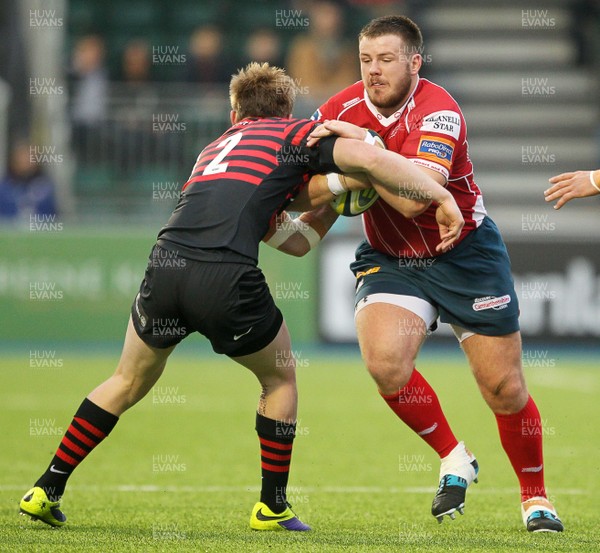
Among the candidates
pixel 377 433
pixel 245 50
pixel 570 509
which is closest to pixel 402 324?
pixel 570 509

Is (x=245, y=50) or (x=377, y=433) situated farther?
(x=245, y=50)

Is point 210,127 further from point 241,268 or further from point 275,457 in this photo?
point 241,268

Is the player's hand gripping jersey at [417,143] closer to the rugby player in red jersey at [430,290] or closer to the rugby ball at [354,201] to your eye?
the rugby player in red jersey at [430,290]

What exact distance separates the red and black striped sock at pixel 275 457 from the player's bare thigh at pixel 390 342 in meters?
0.49

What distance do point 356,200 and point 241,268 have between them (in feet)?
2.08

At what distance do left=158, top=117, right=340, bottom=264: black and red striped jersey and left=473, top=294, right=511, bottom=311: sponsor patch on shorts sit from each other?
99cm

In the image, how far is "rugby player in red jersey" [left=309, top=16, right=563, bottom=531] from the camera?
537 centimetres

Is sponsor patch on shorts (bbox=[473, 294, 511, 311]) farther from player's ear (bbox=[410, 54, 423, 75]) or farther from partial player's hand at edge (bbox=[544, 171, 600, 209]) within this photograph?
player's ear (bbox=[410, 54, 423, 75])

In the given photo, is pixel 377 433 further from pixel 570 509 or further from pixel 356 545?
pixel 356 545

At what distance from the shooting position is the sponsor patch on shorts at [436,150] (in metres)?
5.19

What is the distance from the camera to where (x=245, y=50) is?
18.5 m

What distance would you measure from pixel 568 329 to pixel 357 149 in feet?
31.1

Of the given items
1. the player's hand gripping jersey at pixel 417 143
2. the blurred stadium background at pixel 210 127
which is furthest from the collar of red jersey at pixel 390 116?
the blurred stadium background at pixel 210 127

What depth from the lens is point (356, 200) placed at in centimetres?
521
